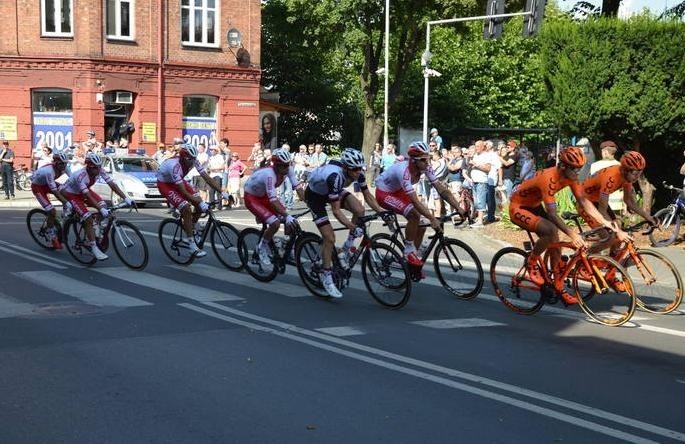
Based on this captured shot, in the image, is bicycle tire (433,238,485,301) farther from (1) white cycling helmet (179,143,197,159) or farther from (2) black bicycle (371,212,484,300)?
(1) white cycling helmet (179,143,197,159)

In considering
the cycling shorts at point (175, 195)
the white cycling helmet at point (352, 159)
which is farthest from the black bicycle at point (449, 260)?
the cycling shorts at point (175, 195)

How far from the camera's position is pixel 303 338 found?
764 centimetres

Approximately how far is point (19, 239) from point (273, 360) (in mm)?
10009

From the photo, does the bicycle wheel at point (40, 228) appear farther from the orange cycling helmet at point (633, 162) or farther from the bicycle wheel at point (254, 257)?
the orange cycling helmet at point (633, 162)

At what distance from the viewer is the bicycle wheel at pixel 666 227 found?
49.8 feet

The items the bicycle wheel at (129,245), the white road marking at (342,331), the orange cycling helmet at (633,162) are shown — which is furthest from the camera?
the bicycle wheel at (129,245)

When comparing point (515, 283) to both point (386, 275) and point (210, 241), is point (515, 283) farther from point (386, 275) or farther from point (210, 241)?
point (210, 241)

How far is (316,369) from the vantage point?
21.5 ft

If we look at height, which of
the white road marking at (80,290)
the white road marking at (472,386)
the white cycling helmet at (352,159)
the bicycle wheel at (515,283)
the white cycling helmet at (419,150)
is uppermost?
the white cycling helmet at (419,150)

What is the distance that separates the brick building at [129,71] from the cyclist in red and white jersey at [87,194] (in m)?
20.1

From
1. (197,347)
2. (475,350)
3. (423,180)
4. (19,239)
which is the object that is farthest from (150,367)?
(423,180)

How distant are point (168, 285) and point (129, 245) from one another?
6.04 feet

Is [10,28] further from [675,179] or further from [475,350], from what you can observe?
[475,350]

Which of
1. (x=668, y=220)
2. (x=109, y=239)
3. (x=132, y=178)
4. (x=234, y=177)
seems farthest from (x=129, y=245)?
(x=234, y=177)
